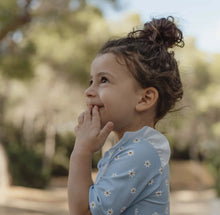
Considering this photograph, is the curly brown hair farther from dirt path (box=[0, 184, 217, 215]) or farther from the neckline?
dirt path (box=[0, 184, 217, 215])

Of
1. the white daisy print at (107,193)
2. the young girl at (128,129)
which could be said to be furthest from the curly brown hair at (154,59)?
the white daisy print at (107,193)

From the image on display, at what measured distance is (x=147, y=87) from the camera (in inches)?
50.5

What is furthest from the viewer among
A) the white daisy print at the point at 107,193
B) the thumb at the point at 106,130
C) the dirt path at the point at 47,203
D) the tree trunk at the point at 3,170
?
the tree trunk at the point at 3,170

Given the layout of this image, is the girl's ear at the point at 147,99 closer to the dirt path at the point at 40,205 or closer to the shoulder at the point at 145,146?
the shoulder at the point at 145,146

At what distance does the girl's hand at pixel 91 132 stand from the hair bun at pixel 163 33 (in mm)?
344

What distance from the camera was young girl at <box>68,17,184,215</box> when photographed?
1114 millimetres

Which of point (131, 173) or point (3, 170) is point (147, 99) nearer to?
point (131, 173)

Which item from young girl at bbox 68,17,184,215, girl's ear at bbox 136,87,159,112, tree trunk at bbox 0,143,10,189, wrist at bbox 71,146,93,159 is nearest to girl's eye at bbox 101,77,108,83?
young girl at bbox 68,17,184,215

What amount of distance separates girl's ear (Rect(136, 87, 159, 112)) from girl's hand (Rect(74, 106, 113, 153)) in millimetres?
118

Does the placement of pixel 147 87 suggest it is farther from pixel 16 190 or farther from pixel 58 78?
pixel 58 78

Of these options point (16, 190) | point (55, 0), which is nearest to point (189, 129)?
point (16, 190)

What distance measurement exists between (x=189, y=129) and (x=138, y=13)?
7.50 m

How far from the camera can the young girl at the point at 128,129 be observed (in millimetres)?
1114

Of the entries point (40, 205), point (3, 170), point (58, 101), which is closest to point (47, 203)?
point (40, 205)
